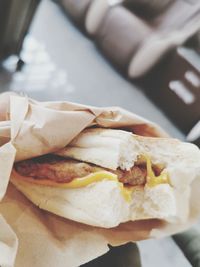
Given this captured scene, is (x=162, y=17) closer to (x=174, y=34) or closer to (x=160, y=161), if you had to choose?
(x=174, y=34)

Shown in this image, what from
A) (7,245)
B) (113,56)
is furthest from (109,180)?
(113,56)

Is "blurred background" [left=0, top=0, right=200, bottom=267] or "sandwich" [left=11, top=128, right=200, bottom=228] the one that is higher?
"sandwich" [left=11, top=128, right=200, bottom=228]

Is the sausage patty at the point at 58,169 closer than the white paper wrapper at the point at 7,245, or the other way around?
the white paper wrapper at the point at 7,245

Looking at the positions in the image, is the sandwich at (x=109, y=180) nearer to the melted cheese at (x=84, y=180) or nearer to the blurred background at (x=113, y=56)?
the melted cheese at (x=84, y=180)

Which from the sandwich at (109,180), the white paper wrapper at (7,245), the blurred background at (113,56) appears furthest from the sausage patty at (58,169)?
the blurred background at (113,56)

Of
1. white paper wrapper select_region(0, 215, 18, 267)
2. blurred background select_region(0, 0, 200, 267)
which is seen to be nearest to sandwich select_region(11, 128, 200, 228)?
white paper wrapper select_region(0, 215, 18, 267)

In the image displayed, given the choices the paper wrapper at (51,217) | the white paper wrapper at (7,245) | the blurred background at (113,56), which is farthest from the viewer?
the blurred background at (113,56)

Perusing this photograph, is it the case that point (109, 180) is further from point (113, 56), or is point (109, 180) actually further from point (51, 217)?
point (113, 56)

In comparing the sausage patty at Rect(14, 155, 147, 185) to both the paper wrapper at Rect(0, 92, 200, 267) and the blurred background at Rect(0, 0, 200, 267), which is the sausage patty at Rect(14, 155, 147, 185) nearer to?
the paper wrapper at Rect(0, 92, 200, 267)
